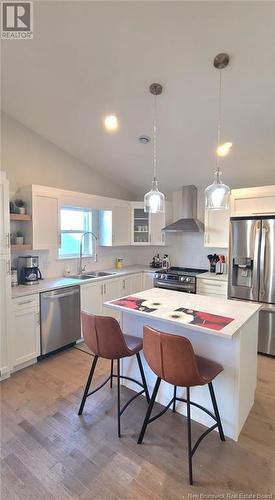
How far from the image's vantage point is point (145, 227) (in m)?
4.97

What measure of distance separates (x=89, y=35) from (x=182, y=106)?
44.4 inches

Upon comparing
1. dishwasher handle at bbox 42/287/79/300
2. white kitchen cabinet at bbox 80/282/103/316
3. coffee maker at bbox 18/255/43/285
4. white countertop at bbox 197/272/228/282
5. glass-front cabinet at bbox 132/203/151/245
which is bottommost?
white kitchen cabinet at bbox 80/282/103/316

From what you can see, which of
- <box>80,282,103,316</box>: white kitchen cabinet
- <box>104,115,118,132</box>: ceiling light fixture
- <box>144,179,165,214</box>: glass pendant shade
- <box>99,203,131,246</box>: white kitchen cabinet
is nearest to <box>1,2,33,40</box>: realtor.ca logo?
<box>104,115,118,132</box>: ceiling light fixture

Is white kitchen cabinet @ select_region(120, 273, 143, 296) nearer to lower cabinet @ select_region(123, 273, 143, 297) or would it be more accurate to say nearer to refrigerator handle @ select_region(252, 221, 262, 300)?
lower cabinet @ select_region(123, 273, 143, 297)

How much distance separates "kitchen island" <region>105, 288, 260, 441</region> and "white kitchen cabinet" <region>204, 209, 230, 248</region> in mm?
1765

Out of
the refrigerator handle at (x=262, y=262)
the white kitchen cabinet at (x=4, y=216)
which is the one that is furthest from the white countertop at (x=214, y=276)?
the white kitchen cabinet at (x=4, y=216)

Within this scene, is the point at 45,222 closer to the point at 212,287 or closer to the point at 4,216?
the point at 4,216

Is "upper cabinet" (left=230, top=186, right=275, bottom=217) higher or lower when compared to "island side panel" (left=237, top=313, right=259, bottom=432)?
higher

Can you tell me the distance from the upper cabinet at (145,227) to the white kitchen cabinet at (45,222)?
67.4 inches

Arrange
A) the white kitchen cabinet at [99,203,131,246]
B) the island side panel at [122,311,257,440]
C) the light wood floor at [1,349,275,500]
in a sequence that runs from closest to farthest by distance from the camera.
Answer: the light wood floor at [1,349,275,500], the island side panel at [122,311,257,440], the white kitchen cabinet at [99,203,131,246]

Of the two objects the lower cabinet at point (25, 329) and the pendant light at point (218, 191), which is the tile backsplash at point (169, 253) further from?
the pendant light at point (218, 191)

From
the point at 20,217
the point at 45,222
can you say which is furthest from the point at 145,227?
the point at 20,217

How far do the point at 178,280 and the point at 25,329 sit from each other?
92.5 inches

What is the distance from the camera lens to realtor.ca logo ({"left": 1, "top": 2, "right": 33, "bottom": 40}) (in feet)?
6.86
